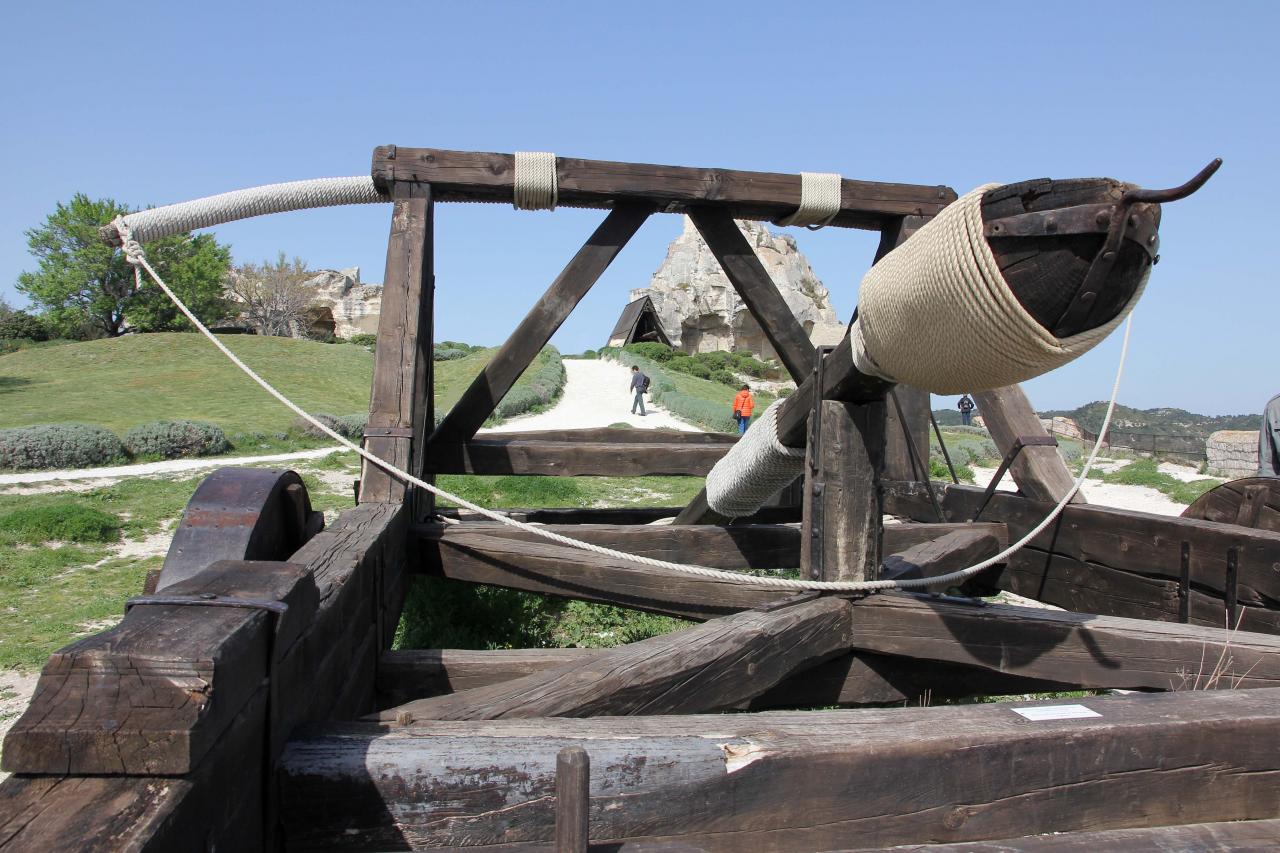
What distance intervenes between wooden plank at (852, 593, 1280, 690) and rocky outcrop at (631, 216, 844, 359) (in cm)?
5376

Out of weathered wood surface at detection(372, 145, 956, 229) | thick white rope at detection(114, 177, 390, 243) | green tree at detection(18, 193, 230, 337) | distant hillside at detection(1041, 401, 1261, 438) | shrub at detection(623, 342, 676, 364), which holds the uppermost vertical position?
green tree at detection(18, 193, 230, 337)

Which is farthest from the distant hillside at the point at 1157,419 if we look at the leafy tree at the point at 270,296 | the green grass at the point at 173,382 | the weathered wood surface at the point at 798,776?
the leafy tree at the point at 270,296

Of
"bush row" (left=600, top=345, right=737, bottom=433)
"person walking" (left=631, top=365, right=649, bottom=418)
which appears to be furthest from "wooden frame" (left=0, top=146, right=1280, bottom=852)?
"person walking" (left=631, top=365, right=649, bottom=418)

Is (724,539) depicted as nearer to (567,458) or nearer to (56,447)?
(567,458)

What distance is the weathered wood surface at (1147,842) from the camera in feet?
4.84

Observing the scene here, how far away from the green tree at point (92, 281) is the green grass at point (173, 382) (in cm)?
1085

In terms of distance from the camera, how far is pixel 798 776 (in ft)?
5.13

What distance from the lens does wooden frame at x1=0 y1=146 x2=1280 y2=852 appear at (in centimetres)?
119

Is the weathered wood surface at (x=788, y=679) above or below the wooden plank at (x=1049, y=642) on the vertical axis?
below

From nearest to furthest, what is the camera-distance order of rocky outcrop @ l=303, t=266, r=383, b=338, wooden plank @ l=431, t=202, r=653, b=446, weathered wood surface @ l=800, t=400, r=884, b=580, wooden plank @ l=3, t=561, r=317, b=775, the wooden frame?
wooden plank @ l=3, t=561, r=317, b=775
the wooden frame
weathered wood surface @ l=800, t=400, r=884, b=580
wooden plank @ l=431, t=202, r=653, b=446
rocky outcrop @ l=303, t=266, r=383, b=338

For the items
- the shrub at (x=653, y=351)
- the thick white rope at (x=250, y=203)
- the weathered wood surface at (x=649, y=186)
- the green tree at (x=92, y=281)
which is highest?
the green tree at (x=92, y=281)

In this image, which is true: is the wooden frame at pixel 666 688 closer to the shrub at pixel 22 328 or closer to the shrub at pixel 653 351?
the shrub at pixel 653 351

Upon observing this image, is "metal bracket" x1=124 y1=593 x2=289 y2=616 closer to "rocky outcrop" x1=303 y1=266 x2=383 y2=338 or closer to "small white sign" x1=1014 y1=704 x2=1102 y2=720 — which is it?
"small white sign" x1=1014 y1=704 x2=1102 y2=720

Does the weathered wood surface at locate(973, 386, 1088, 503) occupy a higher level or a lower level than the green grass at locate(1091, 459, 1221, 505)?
higher
